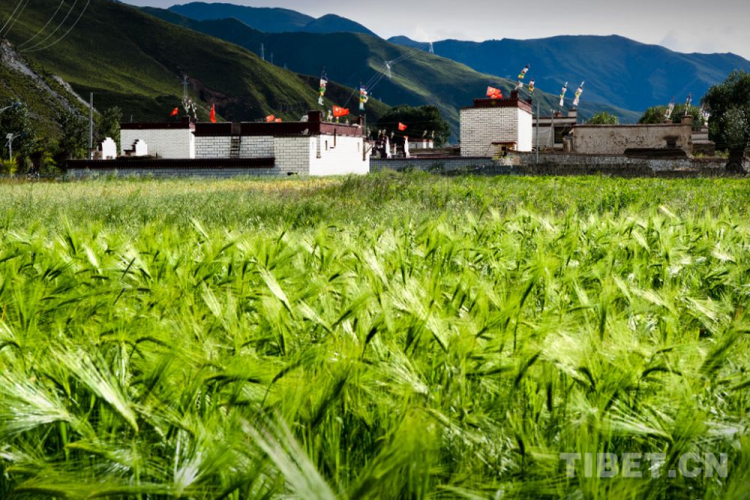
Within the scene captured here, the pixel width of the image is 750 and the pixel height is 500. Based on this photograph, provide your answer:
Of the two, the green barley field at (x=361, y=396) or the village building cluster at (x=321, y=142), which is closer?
the green barley field at (x=361, y=396)

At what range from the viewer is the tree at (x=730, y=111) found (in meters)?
76.1

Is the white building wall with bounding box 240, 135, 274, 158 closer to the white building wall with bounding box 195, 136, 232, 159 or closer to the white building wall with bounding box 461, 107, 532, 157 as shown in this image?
the white building wall with bounding box 195, 136, 232, 159

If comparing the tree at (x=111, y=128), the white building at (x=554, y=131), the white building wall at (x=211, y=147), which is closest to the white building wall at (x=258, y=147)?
the white building wall at (x=211, y=147)

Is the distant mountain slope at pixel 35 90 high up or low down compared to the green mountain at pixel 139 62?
down

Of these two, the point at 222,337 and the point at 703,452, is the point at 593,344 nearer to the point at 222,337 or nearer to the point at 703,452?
the point at 703,452

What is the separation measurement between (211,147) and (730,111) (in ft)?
211

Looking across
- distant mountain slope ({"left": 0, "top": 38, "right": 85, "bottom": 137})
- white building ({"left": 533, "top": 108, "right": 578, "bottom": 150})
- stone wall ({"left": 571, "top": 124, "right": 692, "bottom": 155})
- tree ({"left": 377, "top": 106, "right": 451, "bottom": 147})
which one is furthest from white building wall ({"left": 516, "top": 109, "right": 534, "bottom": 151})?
tree ({"left": 377, "top": 106, "right": 451, "bottom": 147})

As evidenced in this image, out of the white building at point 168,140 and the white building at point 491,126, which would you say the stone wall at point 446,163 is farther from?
the white building at point 168,140

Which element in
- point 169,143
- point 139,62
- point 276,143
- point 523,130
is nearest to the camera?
point 276,143

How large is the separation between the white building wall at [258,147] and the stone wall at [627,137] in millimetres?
28264

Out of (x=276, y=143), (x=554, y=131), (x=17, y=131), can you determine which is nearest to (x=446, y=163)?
(x=276, y=143)

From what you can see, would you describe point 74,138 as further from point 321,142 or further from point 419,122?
point 419,122

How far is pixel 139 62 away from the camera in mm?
176750

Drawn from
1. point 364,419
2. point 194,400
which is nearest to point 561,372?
point 364,419
